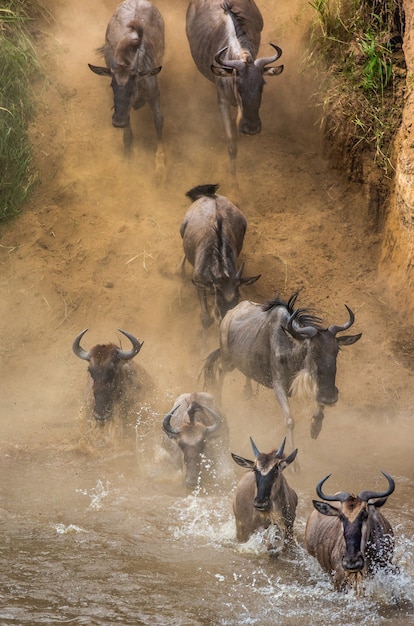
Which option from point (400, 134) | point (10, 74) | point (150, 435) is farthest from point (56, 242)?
point (400, 134)

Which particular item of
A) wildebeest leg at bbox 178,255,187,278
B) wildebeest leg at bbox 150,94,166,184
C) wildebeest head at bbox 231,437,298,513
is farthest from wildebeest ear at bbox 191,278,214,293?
wildebeest head at bbox 231,437,298,513

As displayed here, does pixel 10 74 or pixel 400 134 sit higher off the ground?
pixel 400 134

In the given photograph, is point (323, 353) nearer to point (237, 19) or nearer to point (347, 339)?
point (347, 339)

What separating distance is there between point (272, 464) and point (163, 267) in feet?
17.2

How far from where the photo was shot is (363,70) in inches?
543

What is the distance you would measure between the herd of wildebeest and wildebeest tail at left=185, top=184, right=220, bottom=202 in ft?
0.05

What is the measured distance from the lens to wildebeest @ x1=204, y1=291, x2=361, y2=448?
11.5 meters

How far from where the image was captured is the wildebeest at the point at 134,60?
14.7m

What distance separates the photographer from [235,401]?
44.7 ft

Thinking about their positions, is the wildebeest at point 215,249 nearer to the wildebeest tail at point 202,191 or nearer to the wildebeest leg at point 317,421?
the wildebeest tail at point 202,191

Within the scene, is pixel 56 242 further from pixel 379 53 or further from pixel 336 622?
pixel 336 622

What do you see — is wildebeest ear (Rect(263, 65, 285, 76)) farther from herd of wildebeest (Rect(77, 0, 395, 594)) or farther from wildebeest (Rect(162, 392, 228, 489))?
wildebeest (Rect(162, 392, 228, 489))

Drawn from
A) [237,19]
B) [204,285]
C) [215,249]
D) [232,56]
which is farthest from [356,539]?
[237,19]

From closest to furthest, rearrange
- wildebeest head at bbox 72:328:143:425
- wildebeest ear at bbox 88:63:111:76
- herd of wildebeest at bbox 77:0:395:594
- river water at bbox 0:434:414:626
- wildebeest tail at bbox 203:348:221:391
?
river water at bbox 0:434:414:626 < herd of wildebeest at bbox 77:0:395:594 < wildebeest head at bbox 72:328:143:425 < wildebeest tail at bbox 203:348:221:391 < wildebeest ear at bbox 88:63:111:76
